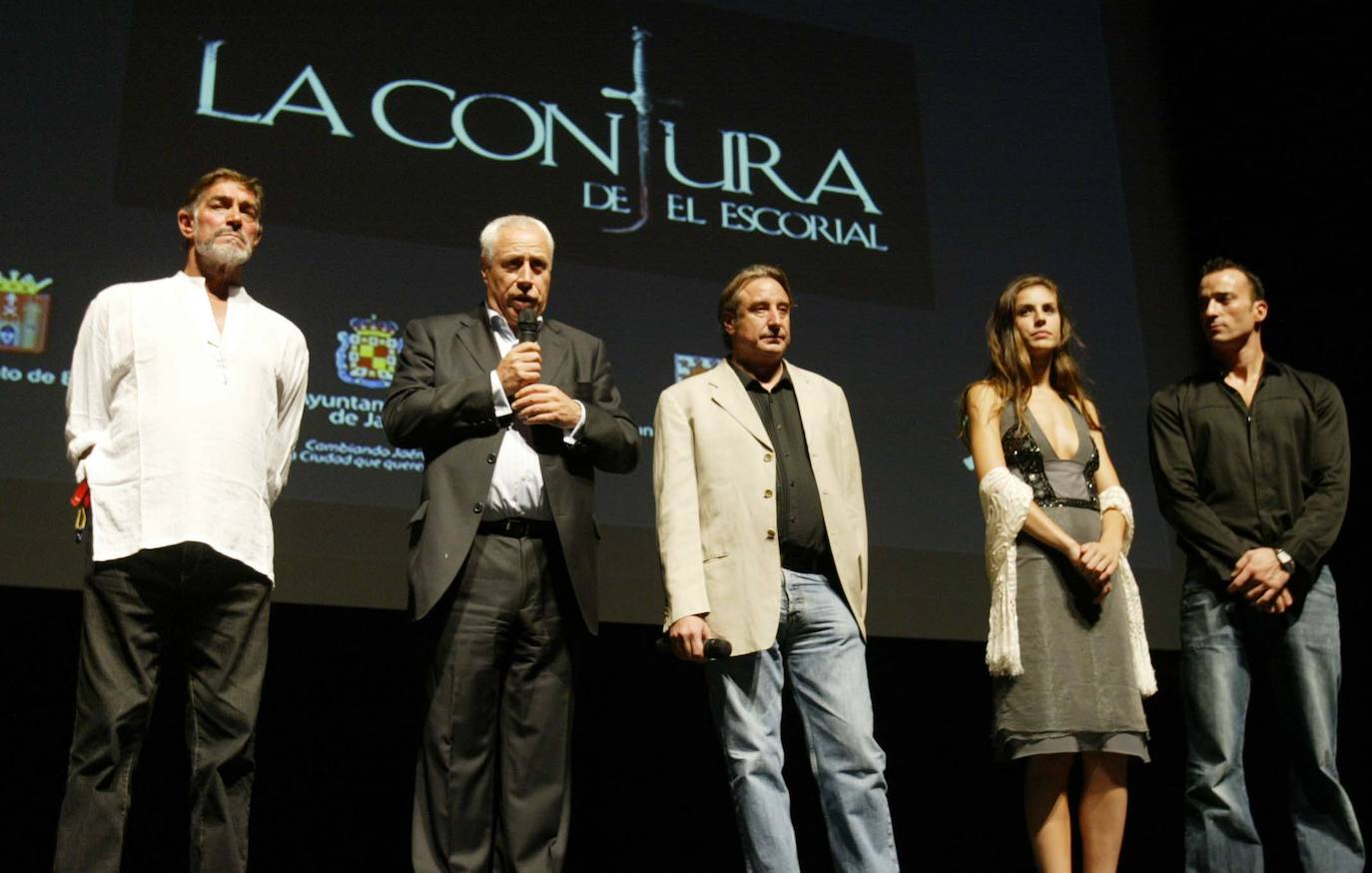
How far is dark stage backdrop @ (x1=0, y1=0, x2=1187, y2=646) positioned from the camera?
11.9 ft

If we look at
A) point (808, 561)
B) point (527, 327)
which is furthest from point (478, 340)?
point (808, 561)

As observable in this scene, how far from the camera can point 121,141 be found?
12.1 ft

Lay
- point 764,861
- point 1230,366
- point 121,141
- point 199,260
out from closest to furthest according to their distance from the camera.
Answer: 1. point 764,861
2. point 199,260
3. point 1230,366
4. point 121,141

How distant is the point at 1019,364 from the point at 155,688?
201 centimetres

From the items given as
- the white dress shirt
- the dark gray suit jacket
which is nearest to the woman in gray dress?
the dark gray suit jacket

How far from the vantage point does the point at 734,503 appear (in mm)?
2930

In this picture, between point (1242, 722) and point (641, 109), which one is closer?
point (1242, 722)

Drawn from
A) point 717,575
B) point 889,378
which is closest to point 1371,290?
point 889,378

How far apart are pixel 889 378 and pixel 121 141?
7.45ft

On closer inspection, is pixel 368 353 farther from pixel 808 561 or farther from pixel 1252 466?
pixel 1252 466

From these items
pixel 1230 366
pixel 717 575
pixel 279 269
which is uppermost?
pixel 279 269

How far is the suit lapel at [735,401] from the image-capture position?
119 inches

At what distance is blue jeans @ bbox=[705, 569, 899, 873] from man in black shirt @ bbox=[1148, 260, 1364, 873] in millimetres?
816

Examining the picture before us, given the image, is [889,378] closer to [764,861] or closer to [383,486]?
[383,486]
